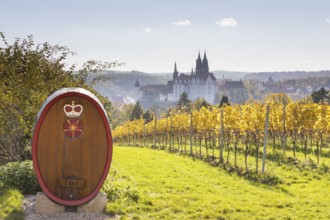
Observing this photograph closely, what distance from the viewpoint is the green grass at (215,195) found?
793 cm

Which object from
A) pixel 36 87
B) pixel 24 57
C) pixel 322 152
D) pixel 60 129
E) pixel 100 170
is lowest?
pixel 322 152

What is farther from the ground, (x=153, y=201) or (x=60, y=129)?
(x=60, y=129)

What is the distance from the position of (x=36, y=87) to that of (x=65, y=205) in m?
4.08

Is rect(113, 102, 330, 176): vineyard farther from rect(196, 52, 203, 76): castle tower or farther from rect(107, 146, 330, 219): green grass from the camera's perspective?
rect(196, 52, 203, 76): castle tower

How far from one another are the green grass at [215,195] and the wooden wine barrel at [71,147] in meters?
0.82

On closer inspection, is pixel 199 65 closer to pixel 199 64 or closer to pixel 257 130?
pixel 199 64

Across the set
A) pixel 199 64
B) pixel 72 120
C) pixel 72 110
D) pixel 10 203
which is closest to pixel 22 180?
pixel 10 203

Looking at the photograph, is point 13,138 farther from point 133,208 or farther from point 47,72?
point 133,208

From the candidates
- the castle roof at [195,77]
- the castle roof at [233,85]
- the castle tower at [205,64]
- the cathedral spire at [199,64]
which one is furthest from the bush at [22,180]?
the castle roof at [233,85]

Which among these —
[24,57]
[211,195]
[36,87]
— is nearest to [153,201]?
[211,195]

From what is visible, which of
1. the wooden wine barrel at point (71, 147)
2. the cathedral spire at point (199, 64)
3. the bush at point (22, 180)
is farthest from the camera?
the cathedral spire at point (199, 64)

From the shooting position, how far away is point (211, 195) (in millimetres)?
9422

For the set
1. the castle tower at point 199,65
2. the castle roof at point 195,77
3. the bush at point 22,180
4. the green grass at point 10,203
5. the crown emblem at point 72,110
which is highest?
the castle tower at point 199,65

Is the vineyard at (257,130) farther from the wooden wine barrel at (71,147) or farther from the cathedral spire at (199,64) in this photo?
the cathedral spire at (199,64)
